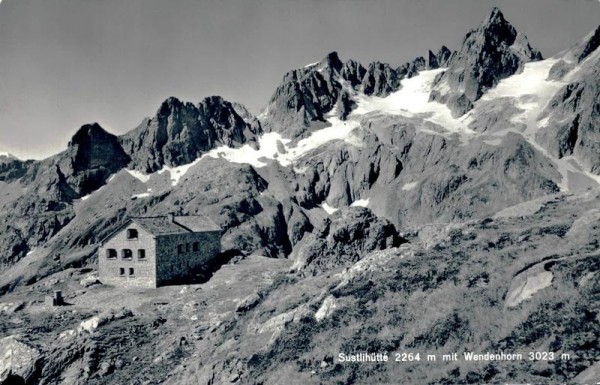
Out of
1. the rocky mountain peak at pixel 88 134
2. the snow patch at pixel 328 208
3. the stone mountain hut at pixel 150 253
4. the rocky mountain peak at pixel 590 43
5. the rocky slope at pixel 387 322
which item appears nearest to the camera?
the rocky slope at pixel 387 322

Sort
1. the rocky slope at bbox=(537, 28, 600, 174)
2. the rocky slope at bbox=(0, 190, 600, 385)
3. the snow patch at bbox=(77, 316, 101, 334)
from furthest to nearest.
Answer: the rocky slope at bbox=(537, 28, 600, 174) < the snow patch at bbox=(77, 316, 101, 334) < the rocky slope at bbox=(0, 190, 600, 385)

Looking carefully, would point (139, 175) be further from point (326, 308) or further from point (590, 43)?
point (590, 43)

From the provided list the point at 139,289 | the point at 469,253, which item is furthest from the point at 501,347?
the point at 139,289

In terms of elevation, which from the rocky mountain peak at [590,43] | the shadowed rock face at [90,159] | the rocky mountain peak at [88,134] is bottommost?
the shadowed rock face at [90,159]

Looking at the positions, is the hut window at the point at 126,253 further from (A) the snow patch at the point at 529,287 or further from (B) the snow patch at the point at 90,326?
(A) the snow patch at the point at 529,287

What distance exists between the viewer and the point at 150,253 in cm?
4888

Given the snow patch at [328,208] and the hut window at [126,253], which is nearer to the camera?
the hut window at [126,253]

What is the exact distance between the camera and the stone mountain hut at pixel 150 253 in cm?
4894

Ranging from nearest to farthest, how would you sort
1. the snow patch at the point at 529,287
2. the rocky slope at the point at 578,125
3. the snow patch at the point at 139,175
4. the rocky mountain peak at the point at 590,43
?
the snow patch at the point at 529,287
the rocky slope at the point at 578,125
the snow patch at the point at 139,175
the rocky mountain peak at the point at 590,43

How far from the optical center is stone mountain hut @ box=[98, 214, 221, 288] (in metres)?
48.9

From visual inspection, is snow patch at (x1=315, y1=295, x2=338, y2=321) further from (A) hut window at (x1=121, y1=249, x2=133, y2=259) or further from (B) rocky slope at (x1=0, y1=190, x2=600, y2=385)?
(A) hut window at (x1=121, y1=249, x2=133, y2=259)

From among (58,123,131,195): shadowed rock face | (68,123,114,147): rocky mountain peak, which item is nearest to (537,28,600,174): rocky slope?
(58,123,131,195): shadowed rock face

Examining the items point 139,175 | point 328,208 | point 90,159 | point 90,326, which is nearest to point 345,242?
point 90,326

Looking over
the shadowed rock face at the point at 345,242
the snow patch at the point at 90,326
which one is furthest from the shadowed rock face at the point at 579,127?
the snow patch at the point at 90,326
